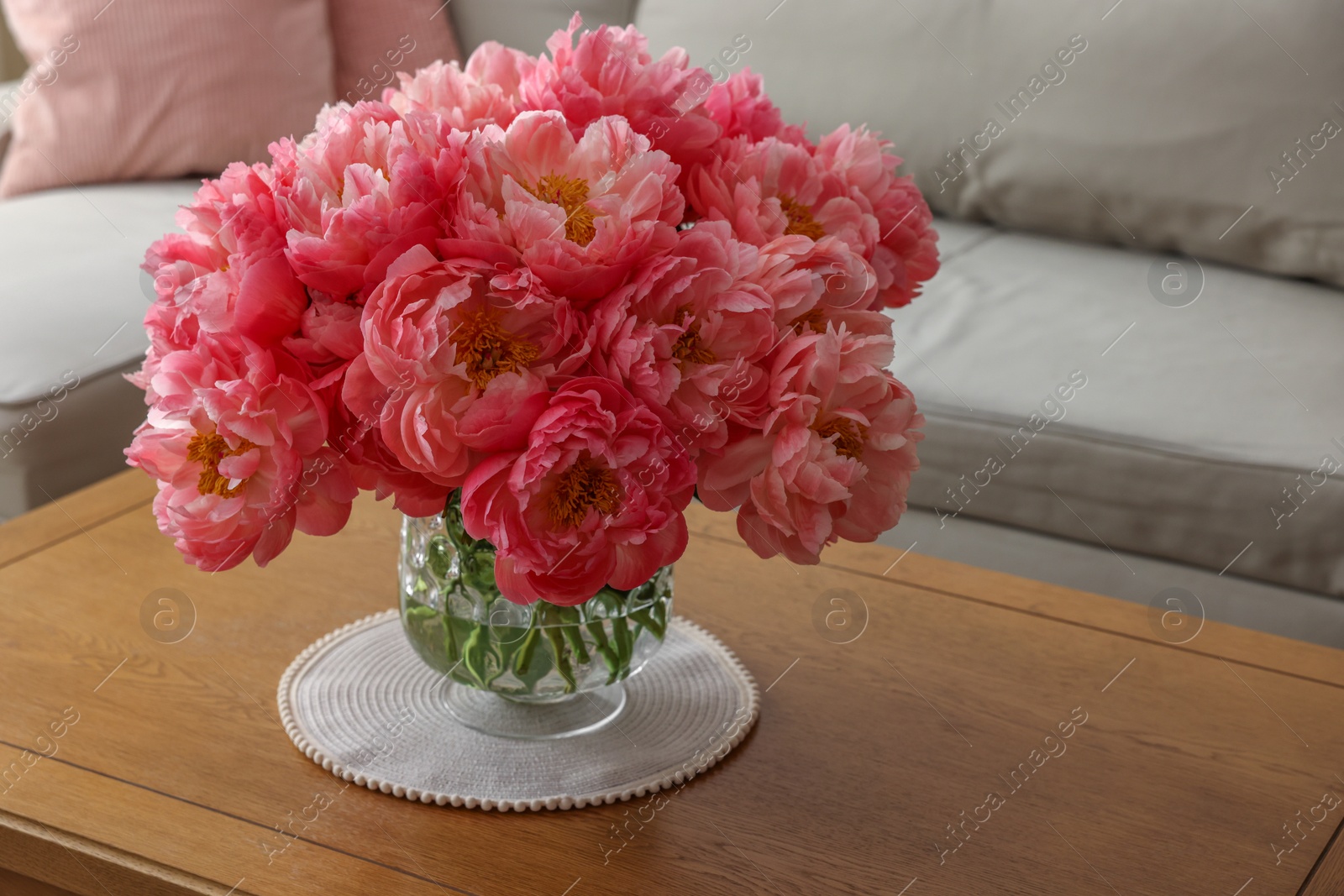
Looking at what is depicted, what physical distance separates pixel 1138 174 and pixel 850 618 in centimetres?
99

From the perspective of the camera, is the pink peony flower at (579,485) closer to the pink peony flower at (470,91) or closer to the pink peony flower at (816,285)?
the pink peony flower at (816,285)

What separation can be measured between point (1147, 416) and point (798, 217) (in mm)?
773

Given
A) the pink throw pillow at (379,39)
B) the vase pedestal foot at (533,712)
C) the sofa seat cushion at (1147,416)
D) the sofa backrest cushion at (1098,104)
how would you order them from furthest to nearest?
1. the pink throw pillow at (379,39)
2. the sofa backrest cushion at (1098,104)
3. the sofa seat cushion at (1147,416)
4. the vase pedestal foot at (533,712)

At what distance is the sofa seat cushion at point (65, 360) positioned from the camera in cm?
132

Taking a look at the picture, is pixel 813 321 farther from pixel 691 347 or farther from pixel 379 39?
pixel 379 39

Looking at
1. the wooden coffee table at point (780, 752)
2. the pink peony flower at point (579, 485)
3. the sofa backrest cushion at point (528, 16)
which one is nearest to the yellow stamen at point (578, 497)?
the pink peony flower at point (579, 485)

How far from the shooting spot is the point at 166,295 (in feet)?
2.01

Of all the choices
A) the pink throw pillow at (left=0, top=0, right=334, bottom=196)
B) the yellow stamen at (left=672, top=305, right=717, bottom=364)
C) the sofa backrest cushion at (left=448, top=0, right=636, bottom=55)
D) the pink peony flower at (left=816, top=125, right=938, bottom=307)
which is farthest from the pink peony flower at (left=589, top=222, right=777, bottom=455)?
the sofa backrest cushion at (left=448, top=0, right=636, bottom=55)

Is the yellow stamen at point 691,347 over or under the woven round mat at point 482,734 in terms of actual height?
over

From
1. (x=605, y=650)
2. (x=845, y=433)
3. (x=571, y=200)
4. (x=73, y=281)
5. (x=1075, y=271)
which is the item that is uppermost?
(x=571, y=200)

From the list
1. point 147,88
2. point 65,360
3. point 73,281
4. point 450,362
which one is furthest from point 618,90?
point 147,88

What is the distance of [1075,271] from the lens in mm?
1648

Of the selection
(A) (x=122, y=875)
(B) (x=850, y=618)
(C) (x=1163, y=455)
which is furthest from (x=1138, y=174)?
(A) (x=122, y=875)

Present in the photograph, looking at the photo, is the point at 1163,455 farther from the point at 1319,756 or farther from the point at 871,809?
the point at 871,809
